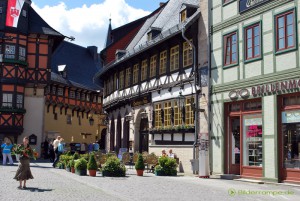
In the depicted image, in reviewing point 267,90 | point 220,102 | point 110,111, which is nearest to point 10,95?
point 110,111

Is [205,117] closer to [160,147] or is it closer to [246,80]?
[246,80]

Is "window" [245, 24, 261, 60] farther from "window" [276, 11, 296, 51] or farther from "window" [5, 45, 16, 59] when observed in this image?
"window" [5, 45, 16, 59]

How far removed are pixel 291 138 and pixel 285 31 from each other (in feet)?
12.0

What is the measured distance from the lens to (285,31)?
1627cm

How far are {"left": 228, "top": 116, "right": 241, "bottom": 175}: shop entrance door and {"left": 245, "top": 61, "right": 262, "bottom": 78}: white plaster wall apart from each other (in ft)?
6.65

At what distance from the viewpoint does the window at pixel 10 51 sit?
38594 millimetres

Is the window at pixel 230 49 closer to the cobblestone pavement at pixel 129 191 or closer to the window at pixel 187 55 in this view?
the window at pixel 187 55

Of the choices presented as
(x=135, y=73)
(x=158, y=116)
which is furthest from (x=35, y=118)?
(x=158, y=116)

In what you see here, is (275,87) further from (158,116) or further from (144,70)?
(144,70)

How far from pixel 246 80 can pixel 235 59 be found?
1.27 meters

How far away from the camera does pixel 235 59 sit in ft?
62.0

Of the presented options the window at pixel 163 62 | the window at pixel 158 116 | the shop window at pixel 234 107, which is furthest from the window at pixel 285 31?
the window at pixel 158 116

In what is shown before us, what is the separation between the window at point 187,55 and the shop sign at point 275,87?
4987mm

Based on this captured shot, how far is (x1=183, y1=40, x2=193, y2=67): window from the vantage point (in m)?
21.9
